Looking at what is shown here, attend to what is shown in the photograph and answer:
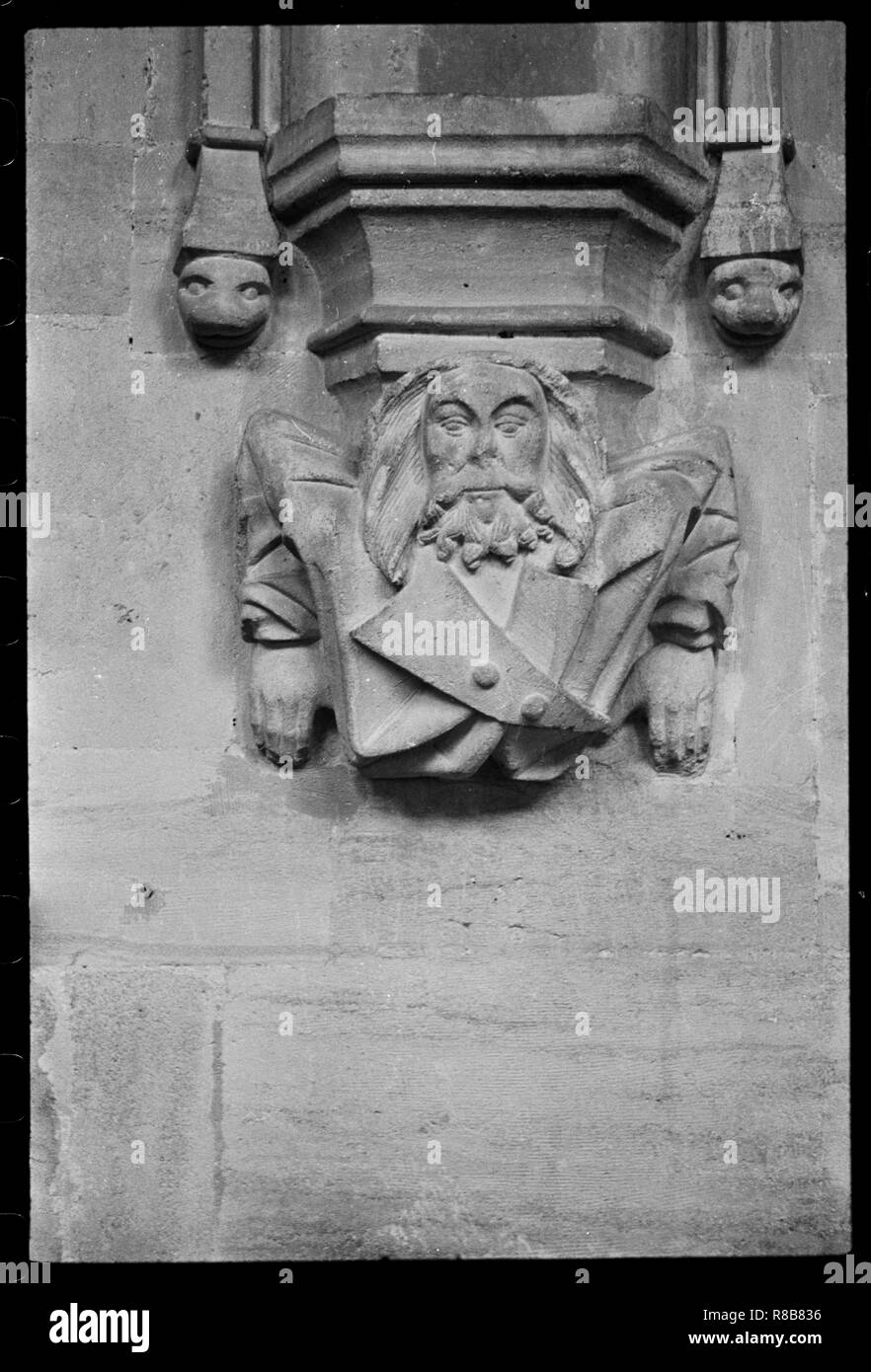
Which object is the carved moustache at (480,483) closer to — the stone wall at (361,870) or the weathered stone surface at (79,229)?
the stone wall at (361,870)

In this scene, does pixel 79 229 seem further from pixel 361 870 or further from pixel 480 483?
pixel 361 870

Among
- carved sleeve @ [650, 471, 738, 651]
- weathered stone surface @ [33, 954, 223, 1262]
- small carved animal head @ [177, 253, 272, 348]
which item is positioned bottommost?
weathered stone surface @ [33, 954, 223, 1262]

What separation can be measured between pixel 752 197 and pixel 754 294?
19 cm

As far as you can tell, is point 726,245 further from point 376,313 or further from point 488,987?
point 488,987

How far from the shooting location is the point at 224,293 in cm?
414

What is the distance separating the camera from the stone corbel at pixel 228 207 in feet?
13.6

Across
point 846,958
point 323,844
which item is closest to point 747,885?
point 846,958

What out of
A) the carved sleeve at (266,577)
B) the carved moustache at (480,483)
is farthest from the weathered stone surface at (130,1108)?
the carved moustache at (480,483)

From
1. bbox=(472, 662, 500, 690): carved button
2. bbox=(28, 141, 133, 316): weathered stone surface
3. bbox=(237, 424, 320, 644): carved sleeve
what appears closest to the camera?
bbox=(472, 662, 500, 690): carved button

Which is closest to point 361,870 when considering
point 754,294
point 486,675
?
point 486,675

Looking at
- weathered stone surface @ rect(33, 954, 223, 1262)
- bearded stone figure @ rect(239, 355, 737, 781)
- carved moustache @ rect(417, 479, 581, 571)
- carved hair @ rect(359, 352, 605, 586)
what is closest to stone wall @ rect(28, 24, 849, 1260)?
weathered stone surface @ rect(33, 954, 223, 1262)

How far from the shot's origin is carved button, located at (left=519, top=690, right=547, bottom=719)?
3922mm

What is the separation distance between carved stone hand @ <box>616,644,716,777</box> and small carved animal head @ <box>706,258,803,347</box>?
2.09 ft

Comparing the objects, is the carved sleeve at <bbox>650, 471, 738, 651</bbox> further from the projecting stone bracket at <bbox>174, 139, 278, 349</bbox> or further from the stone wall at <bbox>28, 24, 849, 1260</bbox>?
the projecting stone bracket at <bbox>174, 139, 278, 349</bbox>
